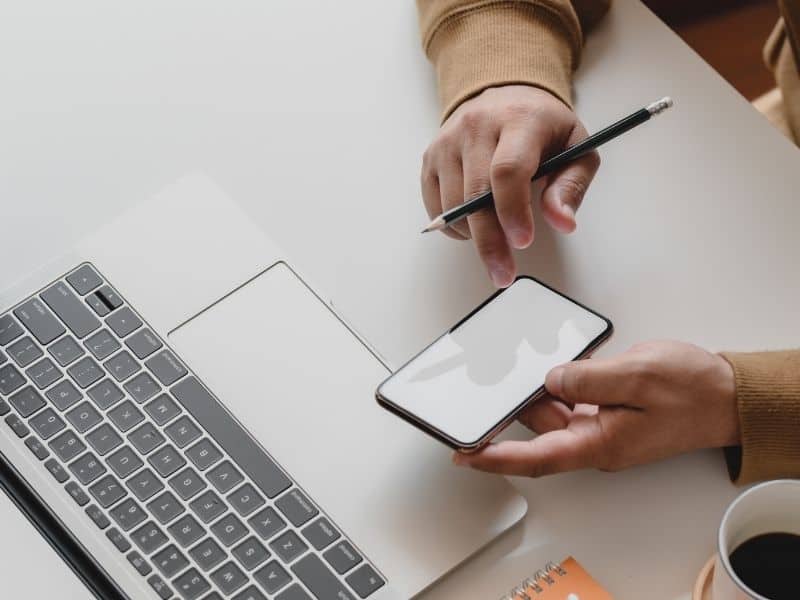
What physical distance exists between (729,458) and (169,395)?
0.36 metres

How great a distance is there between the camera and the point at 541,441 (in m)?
0.63

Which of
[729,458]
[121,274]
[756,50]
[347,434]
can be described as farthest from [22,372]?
[756,50]

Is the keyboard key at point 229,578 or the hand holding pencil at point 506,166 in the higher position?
the hand holding pencil at point 506,166

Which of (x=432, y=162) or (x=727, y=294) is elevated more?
(x=432, y=162)

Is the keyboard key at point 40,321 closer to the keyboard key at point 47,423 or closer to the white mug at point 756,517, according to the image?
the keyboard key at point 47,423

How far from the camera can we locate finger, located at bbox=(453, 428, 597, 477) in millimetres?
622

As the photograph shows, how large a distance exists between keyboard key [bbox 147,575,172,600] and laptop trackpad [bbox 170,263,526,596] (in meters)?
0.10

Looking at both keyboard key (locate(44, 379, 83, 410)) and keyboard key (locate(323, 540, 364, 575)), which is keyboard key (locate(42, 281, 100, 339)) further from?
keyboard key (locate(323, 540, 364, 575))

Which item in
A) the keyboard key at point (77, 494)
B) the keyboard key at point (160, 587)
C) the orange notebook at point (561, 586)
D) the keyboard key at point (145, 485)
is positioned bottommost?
the orange notebook at point (561, 586)

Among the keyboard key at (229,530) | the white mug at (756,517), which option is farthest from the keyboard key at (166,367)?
the white mug at (756,517)

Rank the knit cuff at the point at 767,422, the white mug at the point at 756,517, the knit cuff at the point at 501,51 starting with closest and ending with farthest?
the white mug at the point at 756,517
the knit cuff at the point at 767,422
the knit cuff at the point at 501,51

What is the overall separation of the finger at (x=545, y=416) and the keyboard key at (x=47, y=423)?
29 cm

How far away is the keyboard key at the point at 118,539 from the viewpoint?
63 cm

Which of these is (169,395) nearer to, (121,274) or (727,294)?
(121,274)
